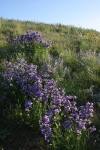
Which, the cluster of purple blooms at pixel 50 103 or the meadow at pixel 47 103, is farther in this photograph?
the meadow at pixel 47 103

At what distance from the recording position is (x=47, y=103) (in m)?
5.17

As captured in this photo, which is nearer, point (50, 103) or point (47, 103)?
point (50, 103)

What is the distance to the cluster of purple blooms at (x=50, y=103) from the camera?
417 centimetres

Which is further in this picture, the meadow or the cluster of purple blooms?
the meadow

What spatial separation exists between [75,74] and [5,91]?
5.51ft

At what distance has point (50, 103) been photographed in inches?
192

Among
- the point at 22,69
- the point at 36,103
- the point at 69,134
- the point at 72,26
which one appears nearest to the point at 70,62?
the point at 22,69

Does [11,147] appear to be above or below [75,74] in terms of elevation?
below

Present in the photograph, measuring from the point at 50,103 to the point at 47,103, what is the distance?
290mm

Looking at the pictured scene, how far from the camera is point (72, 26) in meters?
15.8

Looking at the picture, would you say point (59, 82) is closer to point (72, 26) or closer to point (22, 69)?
point (22, 69)

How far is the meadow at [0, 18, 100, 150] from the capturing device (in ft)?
14.1

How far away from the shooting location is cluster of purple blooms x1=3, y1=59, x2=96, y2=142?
417 cm

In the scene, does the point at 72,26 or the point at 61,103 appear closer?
the point at 61,103
